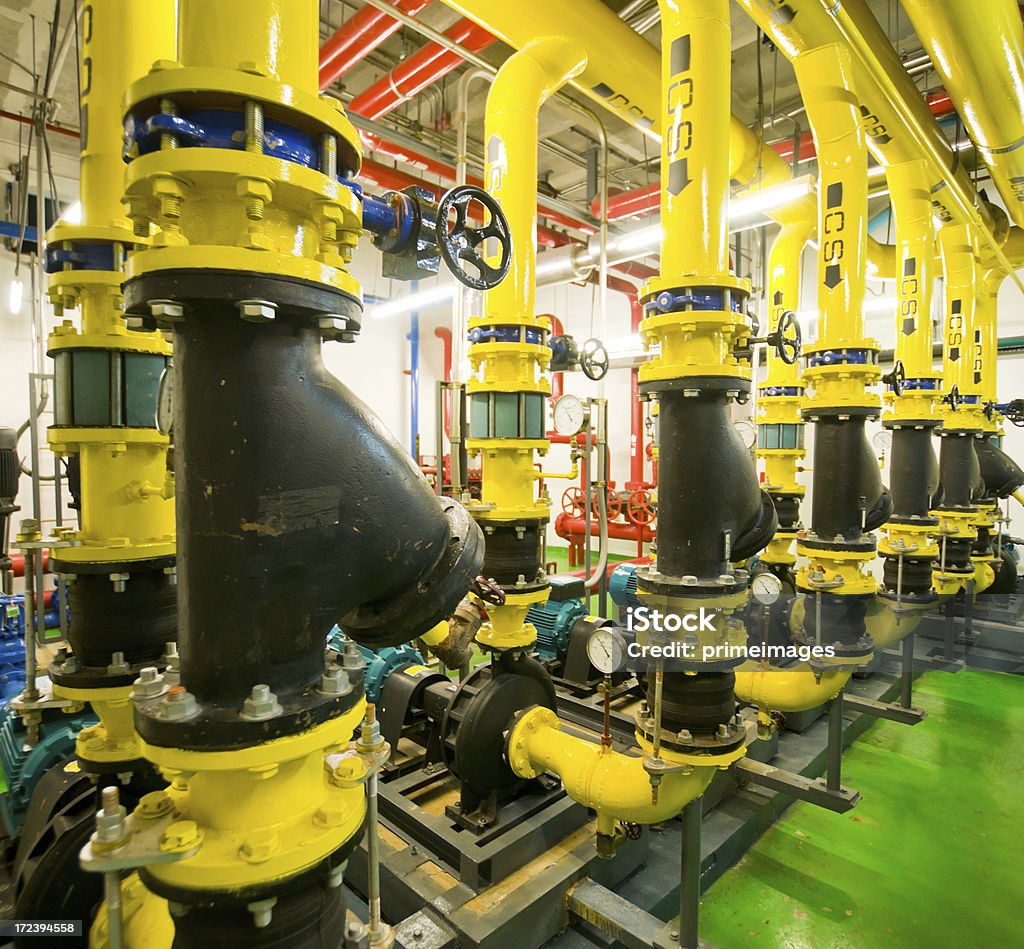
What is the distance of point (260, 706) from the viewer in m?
0.75

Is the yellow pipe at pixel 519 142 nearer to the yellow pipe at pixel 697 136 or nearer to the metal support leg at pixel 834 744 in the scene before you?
the yellow pipe at pixel 697 136

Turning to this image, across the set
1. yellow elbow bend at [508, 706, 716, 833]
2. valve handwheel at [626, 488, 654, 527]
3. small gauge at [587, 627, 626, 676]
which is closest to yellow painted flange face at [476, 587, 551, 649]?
yellow elbow bend at [508, 706, 716, 833]

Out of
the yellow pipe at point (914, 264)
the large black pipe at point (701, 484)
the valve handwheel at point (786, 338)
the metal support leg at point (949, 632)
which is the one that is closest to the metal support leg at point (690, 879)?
the large black pipe at point (701, 484)

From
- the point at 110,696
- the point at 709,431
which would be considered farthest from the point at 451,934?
the point at 709,431

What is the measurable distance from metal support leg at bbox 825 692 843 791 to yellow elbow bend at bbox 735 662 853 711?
103mm

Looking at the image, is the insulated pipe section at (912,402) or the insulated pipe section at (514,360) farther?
the insulated pipe section at (912,402)

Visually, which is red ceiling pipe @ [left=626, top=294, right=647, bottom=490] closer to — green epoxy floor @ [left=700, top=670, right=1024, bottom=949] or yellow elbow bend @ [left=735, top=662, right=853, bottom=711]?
green epoxy floor @ [left=700, top=670, right=1024, bottom=949]

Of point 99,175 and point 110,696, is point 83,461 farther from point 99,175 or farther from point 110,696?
point 99,175

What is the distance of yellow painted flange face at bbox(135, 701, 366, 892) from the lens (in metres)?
0.75

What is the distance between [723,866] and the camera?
2.64 meters

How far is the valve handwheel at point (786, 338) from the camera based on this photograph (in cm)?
239

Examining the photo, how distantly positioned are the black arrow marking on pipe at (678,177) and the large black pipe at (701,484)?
0.70 metres

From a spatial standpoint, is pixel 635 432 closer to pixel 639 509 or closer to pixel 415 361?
pixel 639 509

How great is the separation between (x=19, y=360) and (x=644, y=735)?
7.29 metres
